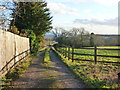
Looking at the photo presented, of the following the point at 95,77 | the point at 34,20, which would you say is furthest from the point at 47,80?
the point at 34,20

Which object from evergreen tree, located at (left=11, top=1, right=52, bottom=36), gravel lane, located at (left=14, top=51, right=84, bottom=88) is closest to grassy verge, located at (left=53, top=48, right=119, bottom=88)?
gravel lane, located at (left=14, top=51, right=84, bottom=88)

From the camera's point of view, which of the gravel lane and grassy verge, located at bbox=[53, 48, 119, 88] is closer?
grassy verge, located at bbox=[53, 48, 119, 88]

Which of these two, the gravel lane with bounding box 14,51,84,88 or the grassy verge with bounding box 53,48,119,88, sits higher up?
the grassy verge with bounding box 53,48,119,88

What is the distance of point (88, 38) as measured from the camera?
3244 cm

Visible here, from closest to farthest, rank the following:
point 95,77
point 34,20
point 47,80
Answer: point 47,80
point 95,77
point 34,20

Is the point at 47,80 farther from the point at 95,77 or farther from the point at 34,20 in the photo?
the point at 34,20

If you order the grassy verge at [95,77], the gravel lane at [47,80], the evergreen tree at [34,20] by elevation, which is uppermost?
the evergreen tree at [34,20]

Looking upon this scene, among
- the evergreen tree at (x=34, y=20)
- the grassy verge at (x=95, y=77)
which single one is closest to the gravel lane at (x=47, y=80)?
the grassy verge at (x=95, y=77)

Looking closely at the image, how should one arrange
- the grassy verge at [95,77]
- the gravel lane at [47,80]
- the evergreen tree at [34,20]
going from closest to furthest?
the grassy verge at [95,77]
the gravel lane at [47,80]
the evergreen tree at [34,20]

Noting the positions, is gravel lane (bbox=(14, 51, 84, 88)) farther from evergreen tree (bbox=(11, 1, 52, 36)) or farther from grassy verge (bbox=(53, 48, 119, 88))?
evergreen tree (bbox=(11, 1, 52, 36))

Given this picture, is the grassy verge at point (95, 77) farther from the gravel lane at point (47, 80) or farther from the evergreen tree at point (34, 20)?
the evergreen tree at point (34, 20)

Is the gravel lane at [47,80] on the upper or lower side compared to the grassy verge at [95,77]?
lower

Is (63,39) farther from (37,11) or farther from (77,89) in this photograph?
(77,89)

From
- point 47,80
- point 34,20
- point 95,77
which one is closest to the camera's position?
point 47,80
